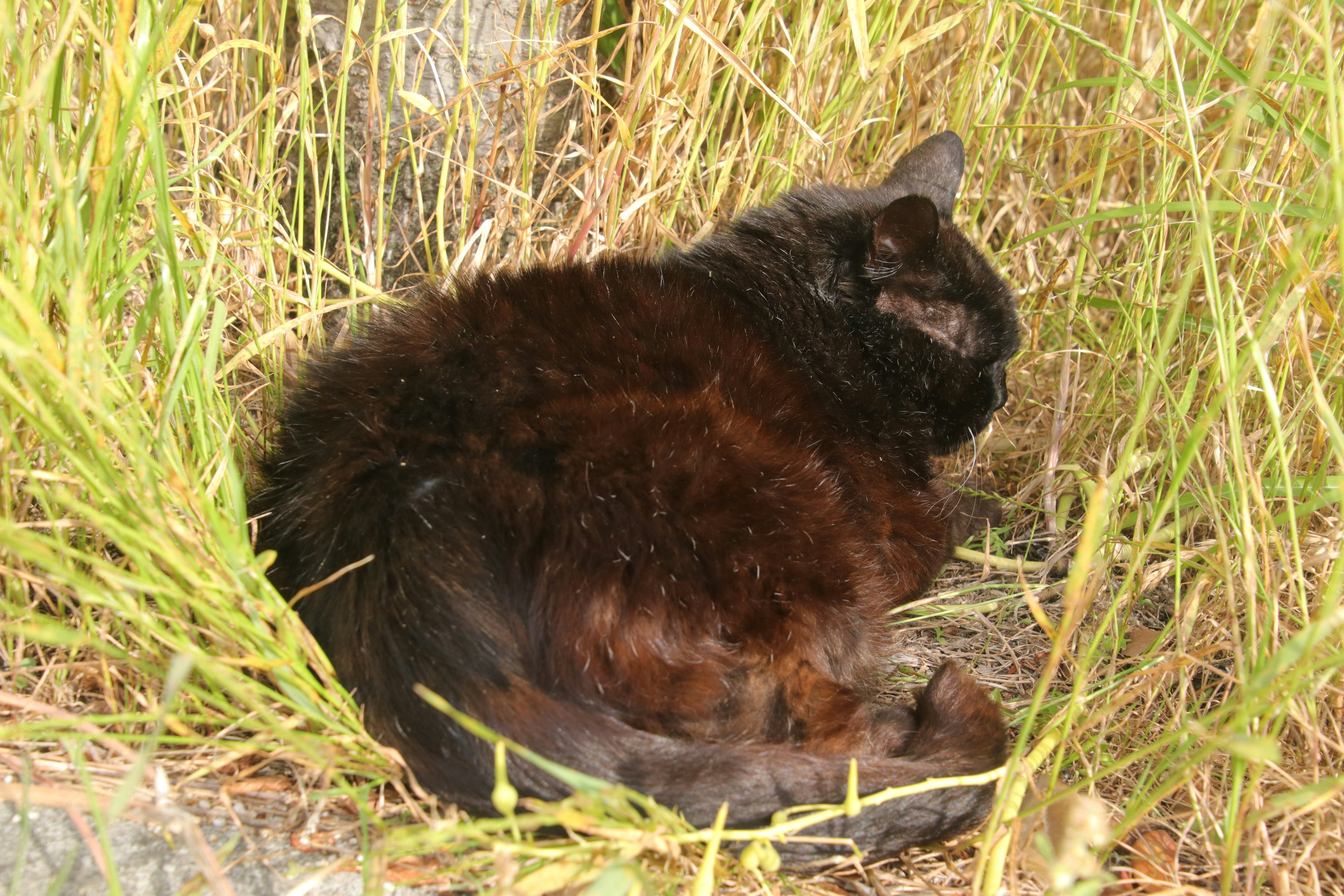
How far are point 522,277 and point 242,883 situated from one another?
3.92 feet

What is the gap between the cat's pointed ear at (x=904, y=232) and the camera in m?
1.97

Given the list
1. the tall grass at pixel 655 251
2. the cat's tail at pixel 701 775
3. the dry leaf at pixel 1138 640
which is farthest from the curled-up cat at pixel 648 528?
the dry leaf at pixel 1138 640

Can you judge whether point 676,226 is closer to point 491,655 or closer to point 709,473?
→ point 709,473

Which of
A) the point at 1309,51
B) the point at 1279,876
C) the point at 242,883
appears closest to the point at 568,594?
the point at 242,883

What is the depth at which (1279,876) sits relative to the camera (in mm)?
1306

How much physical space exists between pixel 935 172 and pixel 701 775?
5.62 ft

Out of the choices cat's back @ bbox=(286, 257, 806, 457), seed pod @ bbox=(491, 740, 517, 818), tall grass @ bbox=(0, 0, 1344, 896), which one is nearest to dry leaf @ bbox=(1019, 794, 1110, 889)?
tall grass @ bbox=(0, 0, 1344, 896)

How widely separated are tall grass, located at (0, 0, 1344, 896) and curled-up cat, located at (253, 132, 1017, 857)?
0.12 m

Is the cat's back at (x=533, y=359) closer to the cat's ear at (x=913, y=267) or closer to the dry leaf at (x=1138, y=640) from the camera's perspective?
the cat's ear at (x=913, y=267)

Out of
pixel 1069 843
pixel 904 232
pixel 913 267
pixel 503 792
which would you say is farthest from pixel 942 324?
pixel 503 792

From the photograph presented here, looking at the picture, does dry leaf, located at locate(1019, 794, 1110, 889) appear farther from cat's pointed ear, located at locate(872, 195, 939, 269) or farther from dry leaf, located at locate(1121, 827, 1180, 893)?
cat's pointed ear, located at locate(872, 195, 939, 269)

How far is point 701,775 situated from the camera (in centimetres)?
135

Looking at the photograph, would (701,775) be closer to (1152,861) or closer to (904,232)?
(1152,861)

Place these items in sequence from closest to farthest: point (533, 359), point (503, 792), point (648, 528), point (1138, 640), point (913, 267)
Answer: point (503, 792) → point (648, 528) → point (533, 359) → point (1138, 640) → point (913, 267)
